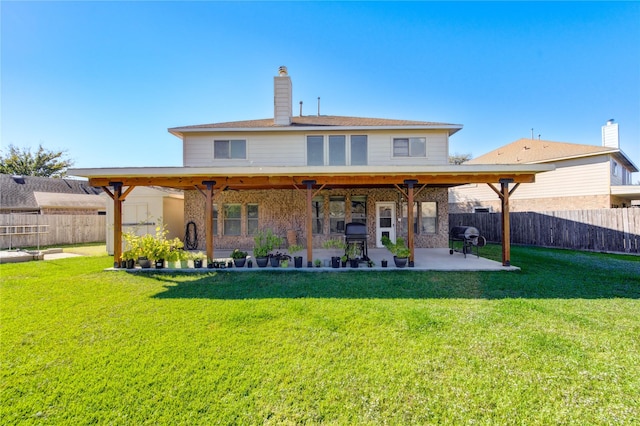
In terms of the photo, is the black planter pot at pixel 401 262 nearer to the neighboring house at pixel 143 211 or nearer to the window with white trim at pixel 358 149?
the window with white trim at pixel 358 149

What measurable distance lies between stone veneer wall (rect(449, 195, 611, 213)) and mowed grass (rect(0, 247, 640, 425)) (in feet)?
36.2

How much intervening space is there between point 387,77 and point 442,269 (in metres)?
10.5

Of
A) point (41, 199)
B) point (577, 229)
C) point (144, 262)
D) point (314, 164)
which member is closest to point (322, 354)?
point (144, 262)

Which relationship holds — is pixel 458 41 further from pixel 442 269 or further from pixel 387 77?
pixel 442 269

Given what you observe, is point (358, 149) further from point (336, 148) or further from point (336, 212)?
point (336, 212)

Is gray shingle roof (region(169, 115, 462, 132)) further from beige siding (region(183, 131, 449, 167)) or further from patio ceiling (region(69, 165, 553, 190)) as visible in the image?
patio ceiling (region(69, 165, 553, 190))

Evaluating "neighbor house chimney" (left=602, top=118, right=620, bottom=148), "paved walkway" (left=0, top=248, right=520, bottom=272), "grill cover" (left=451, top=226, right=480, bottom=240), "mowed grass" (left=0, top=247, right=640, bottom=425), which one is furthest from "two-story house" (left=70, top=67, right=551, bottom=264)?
"neighbor house chimney" (left=602, top=118, right=620, bottom=148)

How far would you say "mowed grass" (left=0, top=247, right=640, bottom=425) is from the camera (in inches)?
94.9

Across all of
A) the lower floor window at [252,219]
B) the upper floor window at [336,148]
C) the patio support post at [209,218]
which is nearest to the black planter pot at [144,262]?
the patio support post at [209,218]

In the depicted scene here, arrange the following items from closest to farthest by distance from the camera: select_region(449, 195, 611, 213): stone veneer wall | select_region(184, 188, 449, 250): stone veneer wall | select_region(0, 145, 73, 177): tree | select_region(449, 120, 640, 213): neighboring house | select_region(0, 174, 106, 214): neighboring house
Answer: select_region(184, 188, 449, 250): stone veneer wall → select_region(449, 120, 640, 213): neighboring house → select_region(449, 195, 611, 213): stone veneer wall → select_region(0, 174, 106, 214): neighboring house → select_region(0, 145, 73, 177): tree

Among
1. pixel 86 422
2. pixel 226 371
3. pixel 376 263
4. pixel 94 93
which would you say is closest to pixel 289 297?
pixel 226 371

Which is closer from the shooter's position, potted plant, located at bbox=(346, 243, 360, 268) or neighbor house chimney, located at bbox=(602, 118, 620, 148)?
potted plant, located at bbox=(346, 243, 360, 268)

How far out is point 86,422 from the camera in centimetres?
228

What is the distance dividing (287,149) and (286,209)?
7.99ft
